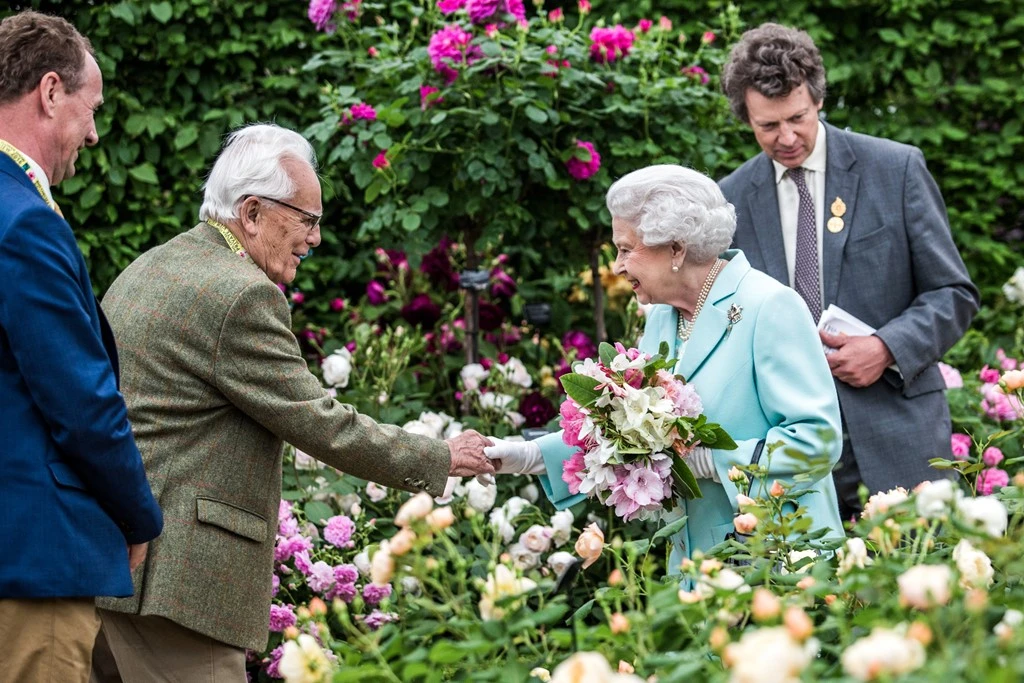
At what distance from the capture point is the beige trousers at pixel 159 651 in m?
2.38

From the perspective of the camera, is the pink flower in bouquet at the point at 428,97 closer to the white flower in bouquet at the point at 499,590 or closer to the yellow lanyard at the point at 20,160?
the yellow lanyard at the point at 20,160

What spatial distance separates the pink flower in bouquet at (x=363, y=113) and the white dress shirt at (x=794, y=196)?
1.34 meters

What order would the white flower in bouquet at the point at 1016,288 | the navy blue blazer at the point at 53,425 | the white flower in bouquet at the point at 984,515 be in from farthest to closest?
the white flower in bouquet at the point at 1016,288 < the navy blue blazer at the point at 53,425 < the white flower in bouquet at the point at 984,515

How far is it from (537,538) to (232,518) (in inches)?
45.9

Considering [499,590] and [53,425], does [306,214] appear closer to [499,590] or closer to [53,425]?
[53,425]

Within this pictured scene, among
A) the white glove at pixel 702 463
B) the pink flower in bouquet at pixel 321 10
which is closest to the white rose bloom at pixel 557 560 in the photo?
the white glove at pixel 702 463

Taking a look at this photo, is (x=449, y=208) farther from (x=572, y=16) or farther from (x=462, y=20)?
(x=572, y=16)

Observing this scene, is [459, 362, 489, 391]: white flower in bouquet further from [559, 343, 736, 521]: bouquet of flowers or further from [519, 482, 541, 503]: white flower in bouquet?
[559, 343, 736, 521]: bouquet of flowers

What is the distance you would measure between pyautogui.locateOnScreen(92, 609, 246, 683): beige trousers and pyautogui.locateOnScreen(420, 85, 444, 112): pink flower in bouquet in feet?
6.41

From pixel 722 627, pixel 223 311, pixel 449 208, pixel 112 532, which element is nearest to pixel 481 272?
pixel 449 208

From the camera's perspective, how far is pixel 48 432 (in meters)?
2.06

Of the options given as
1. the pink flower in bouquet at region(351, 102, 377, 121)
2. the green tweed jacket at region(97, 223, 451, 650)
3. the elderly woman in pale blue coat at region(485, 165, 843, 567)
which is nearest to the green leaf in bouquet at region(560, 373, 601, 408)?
the elderly woman in pale blue coat at region(485, 165, 843, 567)

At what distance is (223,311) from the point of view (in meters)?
2.32

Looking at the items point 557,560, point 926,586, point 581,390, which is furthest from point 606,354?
point 926,586
